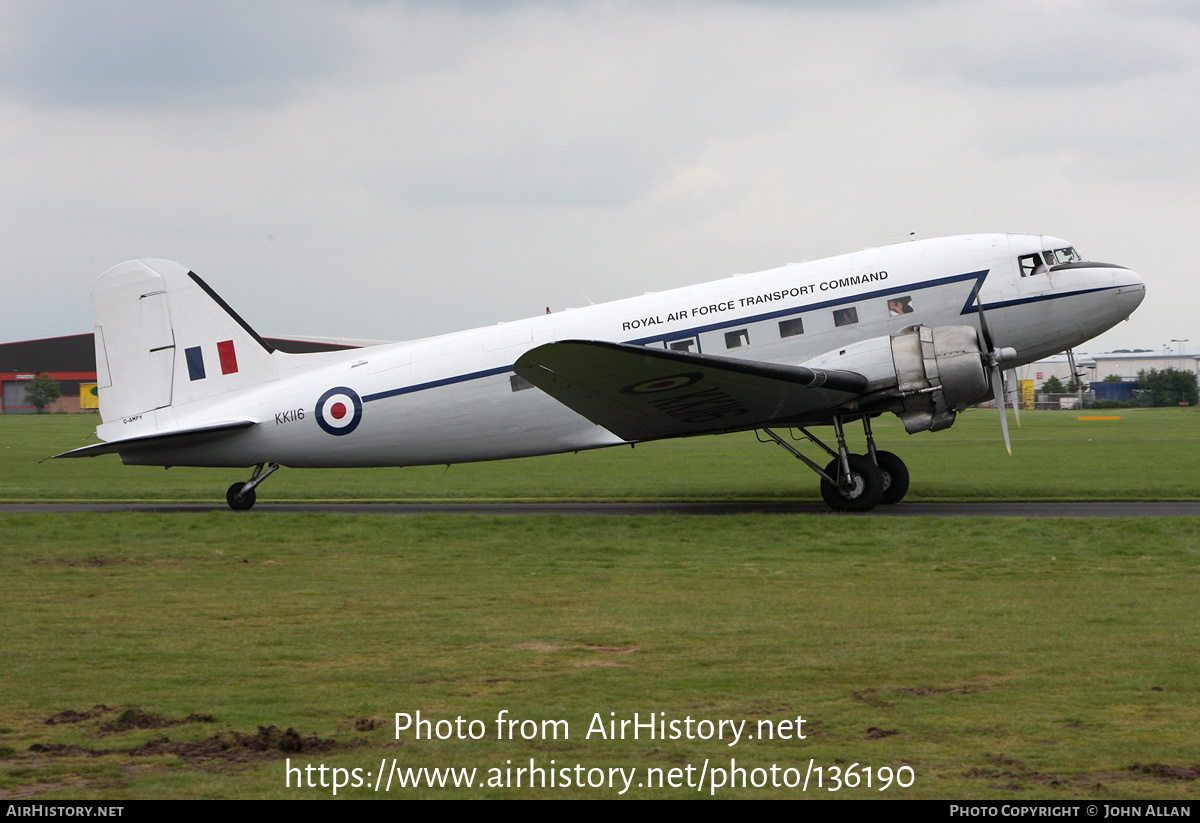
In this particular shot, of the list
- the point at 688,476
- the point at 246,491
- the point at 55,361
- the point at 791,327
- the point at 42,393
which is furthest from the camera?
the point at 55,361

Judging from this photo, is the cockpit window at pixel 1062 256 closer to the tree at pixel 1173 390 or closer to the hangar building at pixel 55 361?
the tree at pixel 1173 390

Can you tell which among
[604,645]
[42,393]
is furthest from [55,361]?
[604,645]

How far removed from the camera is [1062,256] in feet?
56.1

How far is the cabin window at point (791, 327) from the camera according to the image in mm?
17344

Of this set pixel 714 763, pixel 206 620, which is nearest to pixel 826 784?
pixel 714 763

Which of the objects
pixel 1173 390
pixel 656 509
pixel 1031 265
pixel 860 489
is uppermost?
pixel 1031 265

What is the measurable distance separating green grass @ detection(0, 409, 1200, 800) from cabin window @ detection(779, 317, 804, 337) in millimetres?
3124

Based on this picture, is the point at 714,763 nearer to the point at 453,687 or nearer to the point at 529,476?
the point at 453,687

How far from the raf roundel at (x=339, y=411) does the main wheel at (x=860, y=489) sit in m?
8.31

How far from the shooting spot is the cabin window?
683 inches

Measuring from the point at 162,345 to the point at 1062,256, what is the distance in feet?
51.6

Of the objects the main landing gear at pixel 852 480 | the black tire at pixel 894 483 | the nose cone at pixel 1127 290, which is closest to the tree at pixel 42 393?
the main landing gear at pixel 852 480

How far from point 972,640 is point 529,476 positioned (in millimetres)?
21373

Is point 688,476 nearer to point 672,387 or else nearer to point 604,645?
point 672,387
